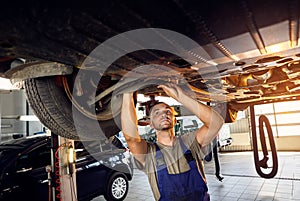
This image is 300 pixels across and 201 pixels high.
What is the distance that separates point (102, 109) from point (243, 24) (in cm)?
103

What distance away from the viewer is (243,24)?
0.66 meters

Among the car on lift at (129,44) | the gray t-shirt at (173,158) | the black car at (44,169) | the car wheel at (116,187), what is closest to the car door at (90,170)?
the black car at (44,169)

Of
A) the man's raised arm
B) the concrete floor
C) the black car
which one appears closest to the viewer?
the man's raised arm

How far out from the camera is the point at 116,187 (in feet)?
13.1

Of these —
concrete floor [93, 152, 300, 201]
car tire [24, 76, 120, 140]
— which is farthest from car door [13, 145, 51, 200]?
car tire [24, 76, 120, 140]

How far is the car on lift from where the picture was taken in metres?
0.58

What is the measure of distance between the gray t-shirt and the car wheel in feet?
8.68

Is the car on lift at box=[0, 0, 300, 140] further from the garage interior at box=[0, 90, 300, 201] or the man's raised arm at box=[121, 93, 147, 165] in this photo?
the garage interior at box=[0, 90, 300, 201]

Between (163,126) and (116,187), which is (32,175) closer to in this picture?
(116,187)

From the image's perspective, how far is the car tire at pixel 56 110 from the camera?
117cm

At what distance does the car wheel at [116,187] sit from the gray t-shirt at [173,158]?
8.68 feet

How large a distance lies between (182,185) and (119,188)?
9.73 ft

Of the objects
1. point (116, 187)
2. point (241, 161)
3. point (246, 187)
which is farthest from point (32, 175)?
point (241, 161)

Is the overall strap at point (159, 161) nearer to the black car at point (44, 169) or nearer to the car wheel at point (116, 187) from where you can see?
the black car at point (44, 169)
